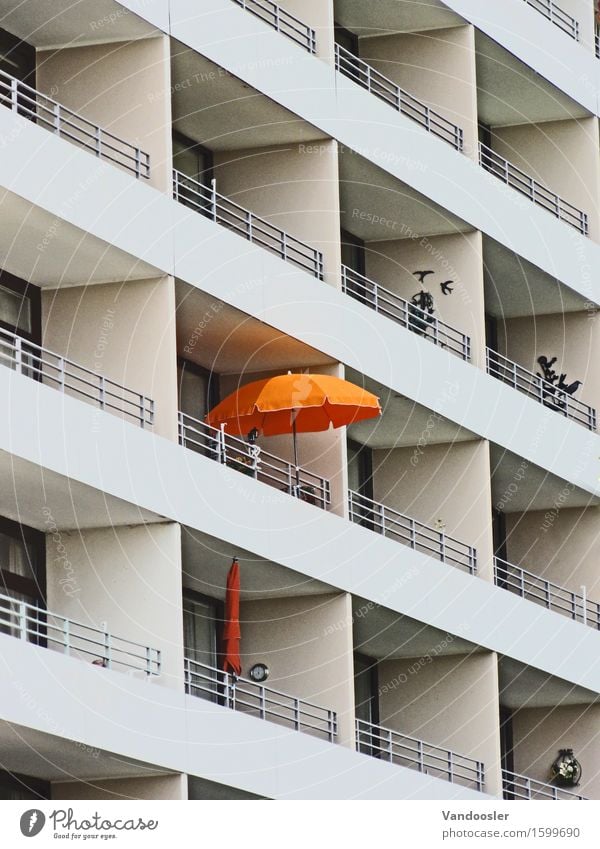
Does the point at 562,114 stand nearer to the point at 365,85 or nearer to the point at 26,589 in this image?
the point at 365,85

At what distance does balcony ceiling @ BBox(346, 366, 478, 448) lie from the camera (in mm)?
41750

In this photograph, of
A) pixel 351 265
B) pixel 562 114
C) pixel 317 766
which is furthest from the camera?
pixel 562 114

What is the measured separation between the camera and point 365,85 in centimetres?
4494

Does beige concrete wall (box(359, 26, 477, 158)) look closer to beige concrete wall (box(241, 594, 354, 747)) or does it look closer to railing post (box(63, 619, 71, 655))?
beige concrete wall (box(241, 594, 354, 747))

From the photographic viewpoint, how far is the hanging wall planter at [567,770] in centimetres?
4612

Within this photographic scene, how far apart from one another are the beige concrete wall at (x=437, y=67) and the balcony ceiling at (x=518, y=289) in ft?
6.36

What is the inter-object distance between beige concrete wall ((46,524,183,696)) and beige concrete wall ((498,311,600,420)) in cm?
1471

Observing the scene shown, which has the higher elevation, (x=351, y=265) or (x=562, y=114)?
(x=562, y=114)

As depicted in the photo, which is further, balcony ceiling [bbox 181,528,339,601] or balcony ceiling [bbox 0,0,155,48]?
balcony ceiling [bbox 181,528,339,601]

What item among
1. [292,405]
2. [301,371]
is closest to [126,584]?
[292,405]

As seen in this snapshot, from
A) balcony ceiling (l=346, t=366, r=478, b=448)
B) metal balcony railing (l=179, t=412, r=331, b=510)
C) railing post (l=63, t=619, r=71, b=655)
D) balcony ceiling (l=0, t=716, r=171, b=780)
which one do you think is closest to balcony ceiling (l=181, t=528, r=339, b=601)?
metal balcony railing (l=179, t=412, r=331, b=510)

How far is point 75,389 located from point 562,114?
50.6 ft
